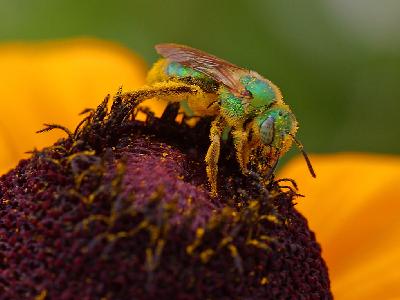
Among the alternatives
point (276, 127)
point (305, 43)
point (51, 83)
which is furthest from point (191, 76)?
point (305, 43)

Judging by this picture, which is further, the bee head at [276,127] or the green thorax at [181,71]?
the green thorax at [181,71]

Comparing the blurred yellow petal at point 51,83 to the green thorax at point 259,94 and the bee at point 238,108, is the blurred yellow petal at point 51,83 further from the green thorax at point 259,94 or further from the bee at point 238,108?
the green thorax at point 259,94

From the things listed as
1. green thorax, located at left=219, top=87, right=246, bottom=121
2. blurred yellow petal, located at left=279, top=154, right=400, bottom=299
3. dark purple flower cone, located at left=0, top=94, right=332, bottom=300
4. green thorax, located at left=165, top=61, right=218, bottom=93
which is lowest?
blurred yellow petal, located at left=279, top=154, right=400, bottom=299

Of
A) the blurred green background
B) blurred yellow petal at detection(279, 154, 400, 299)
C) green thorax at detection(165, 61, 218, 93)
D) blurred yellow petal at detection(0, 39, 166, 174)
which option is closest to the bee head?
green thorax at detection(165, 61, 218, 93)

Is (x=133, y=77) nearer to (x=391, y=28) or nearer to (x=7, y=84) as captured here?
(x=7, y=84)

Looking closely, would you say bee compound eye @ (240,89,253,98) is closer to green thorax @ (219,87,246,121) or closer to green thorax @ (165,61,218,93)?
green thorax @ (219,87,246,121)

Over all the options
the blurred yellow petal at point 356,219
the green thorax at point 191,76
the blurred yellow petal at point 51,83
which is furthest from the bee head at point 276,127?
the blurred yellow petal at point 51,83
